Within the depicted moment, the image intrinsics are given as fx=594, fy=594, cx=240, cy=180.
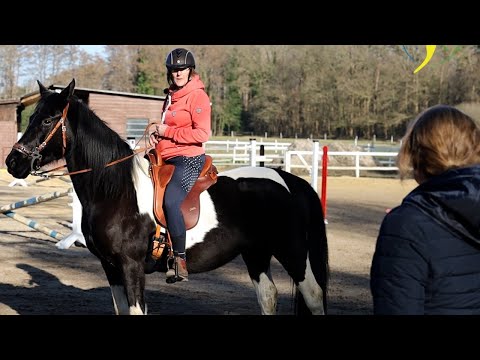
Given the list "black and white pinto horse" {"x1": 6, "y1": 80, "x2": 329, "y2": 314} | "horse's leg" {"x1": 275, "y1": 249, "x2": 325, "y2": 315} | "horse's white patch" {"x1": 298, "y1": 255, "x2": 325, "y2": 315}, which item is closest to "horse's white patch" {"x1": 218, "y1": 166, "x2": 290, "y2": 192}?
"black and white pinto horse" {"x1": 6, "y1": 80, "x2": 329, "y2": 314}

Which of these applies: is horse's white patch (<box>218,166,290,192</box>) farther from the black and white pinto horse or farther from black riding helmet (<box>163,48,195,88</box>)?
black riding helmet (<box>163,48,195,88</box>)

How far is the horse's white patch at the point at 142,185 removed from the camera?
5176 millimetres

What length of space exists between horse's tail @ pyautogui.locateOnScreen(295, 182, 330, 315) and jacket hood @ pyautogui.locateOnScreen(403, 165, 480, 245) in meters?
3.76

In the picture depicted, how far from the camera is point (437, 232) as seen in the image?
193 centimetres

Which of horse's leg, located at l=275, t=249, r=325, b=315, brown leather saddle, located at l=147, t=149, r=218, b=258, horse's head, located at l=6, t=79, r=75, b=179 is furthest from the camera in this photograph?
horse's leg, located at l=275, t=249, r=325, b=315

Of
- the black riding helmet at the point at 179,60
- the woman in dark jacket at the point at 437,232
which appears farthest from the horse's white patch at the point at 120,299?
the woman in dark jacket at the point at 437,232

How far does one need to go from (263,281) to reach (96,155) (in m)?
1.96

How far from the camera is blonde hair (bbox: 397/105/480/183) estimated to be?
1.99m

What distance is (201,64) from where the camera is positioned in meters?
58.5

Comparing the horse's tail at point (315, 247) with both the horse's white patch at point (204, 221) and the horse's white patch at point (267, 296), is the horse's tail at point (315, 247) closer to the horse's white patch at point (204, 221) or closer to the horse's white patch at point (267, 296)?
the horse's white patch at point (267, 296)

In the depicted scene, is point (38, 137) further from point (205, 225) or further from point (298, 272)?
point (298, 272)

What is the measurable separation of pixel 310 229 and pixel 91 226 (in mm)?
2085

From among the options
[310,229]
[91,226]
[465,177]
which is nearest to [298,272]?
[310,229]

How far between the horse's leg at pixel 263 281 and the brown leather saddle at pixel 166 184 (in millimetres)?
790
